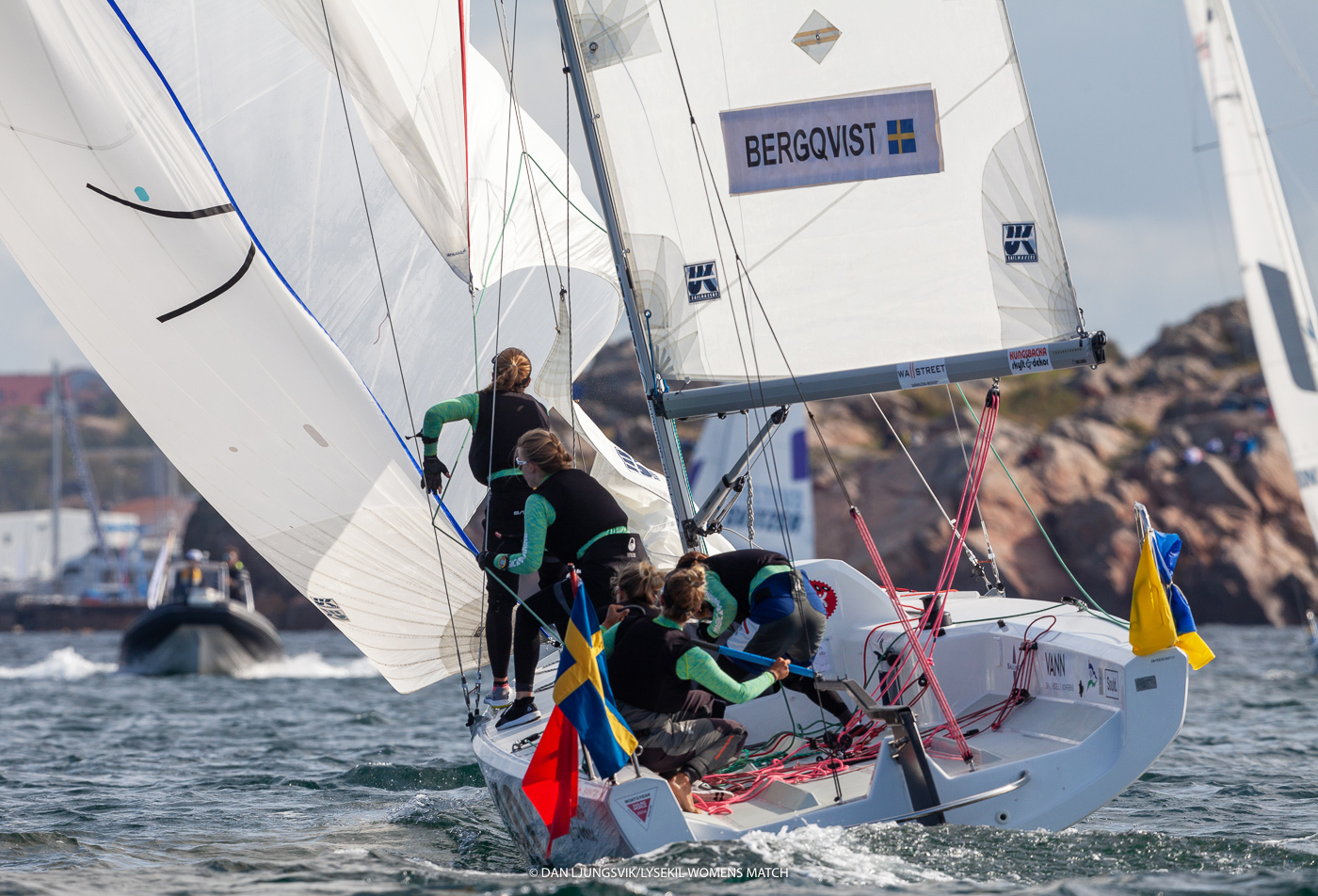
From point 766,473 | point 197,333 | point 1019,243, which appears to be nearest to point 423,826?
point 197,333

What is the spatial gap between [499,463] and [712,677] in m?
1.68

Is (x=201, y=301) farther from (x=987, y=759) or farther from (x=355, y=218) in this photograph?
(x=987, y=759)

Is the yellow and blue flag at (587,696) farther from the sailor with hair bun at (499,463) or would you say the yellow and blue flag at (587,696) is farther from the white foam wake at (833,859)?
the sailor with hair bun at (499,463)

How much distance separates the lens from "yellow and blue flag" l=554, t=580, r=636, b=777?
401 cm

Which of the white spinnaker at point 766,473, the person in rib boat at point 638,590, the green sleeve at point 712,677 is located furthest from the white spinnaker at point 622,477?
the white spinnaker at point 766,473

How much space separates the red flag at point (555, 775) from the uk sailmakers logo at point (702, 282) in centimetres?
254

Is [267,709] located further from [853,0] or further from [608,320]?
[853,0]

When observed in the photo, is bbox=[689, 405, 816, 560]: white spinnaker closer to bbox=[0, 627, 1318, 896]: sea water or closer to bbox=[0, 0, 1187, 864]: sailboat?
bbox=[0, 627, 1318, 896]: sea water

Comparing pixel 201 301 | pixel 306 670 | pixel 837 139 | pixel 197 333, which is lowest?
pixel 306 670

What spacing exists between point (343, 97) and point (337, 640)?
30768mm

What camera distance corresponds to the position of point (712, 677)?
14.2 feet

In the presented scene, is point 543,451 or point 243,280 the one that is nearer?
point 543,451

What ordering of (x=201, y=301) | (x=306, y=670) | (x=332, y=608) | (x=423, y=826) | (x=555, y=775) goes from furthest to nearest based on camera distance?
1. (x=306, y=670)
2. (x=332, y=608)
3. (x=201, y=301)
4. (x=423, y=826)
5. (x=555, y=775)

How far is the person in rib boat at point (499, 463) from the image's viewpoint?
5383 millimetres
